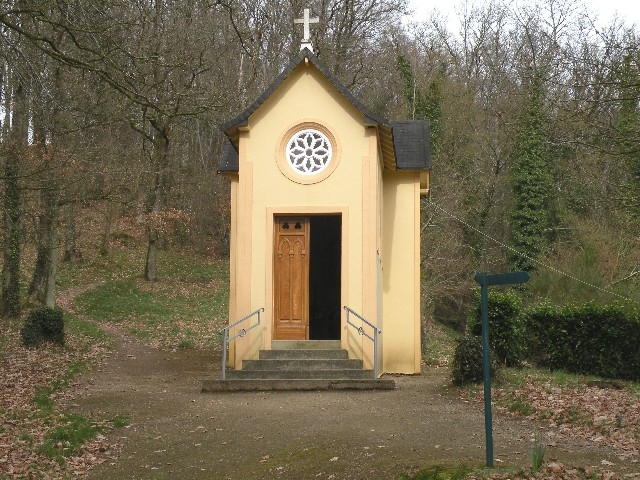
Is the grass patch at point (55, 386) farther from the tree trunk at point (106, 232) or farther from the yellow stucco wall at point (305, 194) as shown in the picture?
the tree trunk at point (106, 232)

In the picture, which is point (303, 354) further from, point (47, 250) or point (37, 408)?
point (47, 250)

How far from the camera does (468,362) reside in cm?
1384

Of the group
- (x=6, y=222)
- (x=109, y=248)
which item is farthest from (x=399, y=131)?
(x=109, y=248)

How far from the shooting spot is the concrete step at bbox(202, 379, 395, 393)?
45.8ft

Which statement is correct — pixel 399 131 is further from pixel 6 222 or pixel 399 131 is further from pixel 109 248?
pixel 109 248

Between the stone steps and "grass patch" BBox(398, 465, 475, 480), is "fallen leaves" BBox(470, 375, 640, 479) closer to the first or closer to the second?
"grass patch" BBox(398, 465, 475, 480)

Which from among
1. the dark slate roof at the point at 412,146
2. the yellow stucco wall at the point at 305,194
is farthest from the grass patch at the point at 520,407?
the dark slate roof at the point at 412,146

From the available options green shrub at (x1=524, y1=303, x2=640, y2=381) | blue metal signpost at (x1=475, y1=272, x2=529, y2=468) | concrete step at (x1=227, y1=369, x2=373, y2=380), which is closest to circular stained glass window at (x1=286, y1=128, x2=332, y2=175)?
concrete step at (x1=227, y1=369, x2=373, y2=380)

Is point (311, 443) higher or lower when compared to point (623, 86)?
lower

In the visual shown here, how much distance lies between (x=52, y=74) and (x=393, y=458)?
15.1 m

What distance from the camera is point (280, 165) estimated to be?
1623cm

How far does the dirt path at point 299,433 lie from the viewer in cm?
905

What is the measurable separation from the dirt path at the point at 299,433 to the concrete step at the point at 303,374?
0.69 m

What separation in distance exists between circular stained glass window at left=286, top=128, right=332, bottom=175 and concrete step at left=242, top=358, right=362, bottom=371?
3660 millimetres
